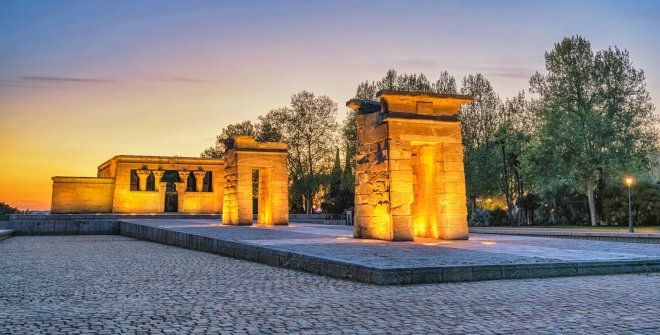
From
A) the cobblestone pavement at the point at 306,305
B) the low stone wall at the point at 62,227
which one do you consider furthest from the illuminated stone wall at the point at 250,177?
the cobblestone pavement at the point at 306,305

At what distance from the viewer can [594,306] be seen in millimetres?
7004

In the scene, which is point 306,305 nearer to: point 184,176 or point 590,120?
point 590,120

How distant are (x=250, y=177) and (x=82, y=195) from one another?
24167 mm

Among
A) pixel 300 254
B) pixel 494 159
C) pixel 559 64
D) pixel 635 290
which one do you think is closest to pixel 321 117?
pixel 494 159

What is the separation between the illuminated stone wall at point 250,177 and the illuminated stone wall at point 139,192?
18987mm

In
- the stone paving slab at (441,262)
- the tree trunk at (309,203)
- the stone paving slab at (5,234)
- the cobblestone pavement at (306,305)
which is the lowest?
the cobblestone pavement at (306,305)

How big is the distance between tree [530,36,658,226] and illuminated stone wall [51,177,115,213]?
1295 inches

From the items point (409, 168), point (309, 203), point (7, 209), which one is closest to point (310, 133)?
point (309, 203)

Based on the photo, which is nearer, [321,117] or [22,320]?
[22,320]

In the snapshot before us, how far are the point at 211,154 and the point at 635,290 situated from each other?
5839cm

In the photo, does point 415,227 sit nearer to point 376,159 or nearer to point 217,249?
point 376,159

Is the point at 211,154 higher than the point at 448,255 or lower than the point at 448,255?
higher

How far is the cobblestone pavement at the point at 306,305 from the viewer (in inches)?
232

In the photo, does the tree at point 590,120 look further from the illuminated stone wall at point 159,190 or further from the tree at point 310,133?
the illuminated stone wall at point 159,190
